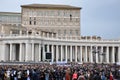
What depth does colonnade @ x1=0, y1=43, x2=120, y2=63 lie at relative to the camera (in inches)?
3548

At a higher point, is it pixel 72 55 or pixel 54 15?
pixel 54 15

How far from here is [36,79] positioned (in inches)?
1140

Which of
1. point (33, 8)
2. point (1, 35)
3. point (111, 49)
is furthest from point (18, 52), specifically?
point (33, 8)

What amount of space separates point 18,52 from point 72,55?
13.9 meters

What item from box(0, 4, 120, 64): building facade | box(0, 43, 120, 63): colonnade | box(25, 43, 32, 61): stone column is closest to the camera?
box(25, 43, 32, 61): stone column

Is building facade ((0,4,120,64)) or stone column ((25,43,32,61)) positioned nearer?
stone column ((25,43,32,61))

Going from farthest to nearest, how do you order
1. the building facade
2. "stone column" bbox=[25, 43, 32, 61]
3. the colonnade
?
the building facade, the colonnade, "stone column" bbox=[25, 43, 32, 61]

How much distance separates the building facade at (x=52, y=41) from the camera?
299 feet

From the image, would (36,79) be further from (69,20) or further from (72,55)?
(69,20)

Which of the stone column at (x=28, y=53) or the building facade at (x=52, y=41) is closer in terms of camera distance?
the stone column at (x=28, y=53)

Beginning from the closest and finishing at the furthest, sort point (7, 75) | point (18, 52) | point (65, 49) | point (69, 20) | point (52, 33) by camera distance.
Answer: point (7, 75) < point (18, 52) < point (65, 49) < point (52, 33) < point (69, 20)

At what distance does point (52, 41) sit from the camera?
97500 millimetres

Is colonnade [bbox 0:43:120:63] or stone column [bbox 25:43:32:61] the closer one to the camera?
stone column [bbox 25:43:32:61]

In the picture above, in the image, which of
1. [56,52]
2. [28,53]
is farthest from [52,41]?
[28,53]
